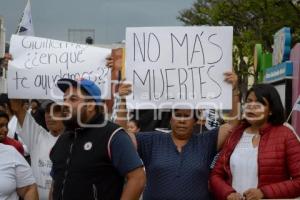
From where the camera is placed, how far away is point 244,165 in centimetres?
480

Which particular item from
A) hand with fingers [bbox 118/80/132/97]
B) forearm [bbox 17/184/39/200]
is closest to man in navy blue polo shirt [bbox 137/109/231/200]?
hand with fingers [bbox 118/80/132/97]

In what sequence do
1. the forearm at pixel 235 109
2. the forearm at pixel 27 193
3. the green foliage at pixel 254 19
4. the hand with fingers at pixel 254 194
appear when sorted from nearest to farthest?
the hand with fingers at pixel 254 194, the forearm at pixel 27 193, the forearm at pixel 235 109, the green foliage at pixel 254 19

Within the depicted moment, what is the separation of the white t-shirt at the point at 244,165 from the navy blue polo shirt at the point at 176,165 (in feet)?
0.92

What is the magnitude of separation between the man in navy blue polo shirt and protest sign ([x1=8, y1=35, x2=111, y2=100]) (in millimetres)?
1248

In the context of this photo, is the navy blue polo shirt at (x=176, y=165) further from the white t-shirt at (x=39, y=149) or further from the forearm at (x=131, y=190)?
the white t-shirt at (x=39, y=149)

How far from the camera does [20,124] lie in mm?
5992

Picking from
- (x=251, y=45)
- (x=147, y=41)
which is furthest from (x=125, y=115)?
(x=251, y=45)

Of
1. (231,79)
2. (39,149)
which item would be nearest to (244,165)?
(231,79)

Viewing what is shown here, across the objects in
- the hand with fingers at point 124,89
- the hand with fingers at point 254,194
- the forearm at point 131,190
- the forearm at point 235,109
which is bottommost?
the hand with fingers at point 254,194

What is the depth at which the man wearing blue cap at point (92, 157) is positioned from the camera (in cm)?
435

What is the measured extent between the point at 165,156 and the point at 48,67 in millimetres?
1926

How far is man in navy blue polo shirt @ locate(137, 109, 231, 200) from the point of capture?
503 centimetres

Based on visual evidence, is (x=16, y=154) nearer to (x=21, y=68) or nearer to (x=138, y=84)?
(x=138, y=84)

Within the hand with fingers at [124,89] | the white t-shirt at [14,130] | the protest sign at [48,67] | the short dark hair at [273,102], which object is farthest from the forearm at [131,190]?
the protest sign at [48,67]
